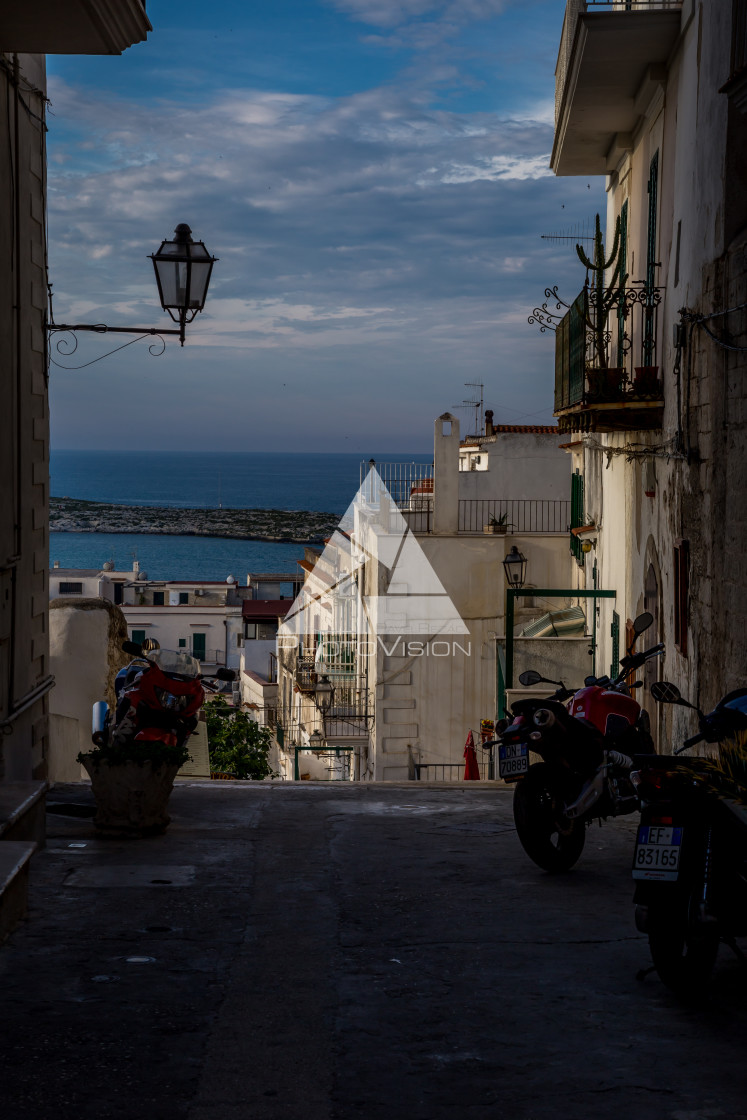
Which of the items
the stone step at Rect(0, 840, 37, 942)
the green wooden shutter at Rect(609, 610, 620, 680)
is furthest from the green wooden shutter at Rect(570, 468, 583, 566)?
the stone step at Rect(0, 840, 37, 942)

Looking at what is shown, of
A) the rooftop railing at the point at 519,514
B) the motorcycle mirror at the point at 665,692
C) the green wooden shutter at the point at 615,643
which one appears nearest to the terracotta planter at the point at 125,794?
the motorcycle mirror at the point at 665,692

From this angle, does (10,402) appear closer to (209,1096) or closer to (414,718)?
(209,1096)

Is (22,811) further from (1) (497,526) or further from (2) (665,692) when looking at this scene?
(1) (497,526)

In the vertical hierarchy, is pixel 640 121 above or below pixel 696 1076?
above

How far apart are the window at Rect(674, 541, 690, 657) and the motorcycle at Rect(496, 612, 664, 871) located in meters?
2.94

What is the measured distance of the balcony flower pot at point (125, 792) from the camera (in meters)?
7.80

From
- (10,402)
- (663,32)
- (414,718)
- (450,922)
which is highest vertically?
Answer: (663,32)

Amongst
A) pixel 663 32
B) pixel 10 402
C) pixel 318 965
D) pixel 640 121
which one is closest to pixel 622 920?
pixel 318 965

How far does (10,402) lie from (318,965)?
479 centimetres

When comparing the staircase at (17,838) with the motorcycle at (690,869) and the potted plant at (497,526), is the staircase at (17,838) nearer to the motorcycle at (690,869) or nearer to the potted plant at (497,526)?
the motorcycle at (690,869)

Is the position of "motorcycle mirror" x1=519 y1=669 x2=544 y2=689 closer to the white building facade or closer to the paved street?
the paved street

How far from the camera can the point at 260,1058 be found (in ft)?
13.3

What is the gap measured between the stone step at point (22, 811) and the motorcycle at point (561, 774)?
254cm

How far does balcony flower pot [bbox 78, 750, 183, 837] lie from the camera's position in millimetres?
7801
